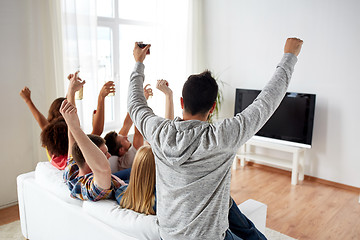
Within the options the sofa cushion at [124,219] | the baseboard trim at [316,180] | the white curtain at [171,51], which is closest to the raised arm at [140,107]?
the sofa cushion at [124,219]

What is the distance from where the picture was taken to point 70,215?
6.24 ft

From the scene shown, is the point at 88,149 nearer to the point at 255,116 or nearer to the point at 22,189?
the point at 255,116

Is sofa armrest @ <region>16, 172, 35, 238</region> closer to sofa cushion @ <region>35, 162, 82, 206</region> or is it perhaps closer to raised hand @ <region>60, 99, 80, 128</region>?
sofa cushion @ <region>35, 162, 82, 206</region>

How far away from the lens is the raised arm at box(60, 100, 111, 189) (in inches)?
54.1

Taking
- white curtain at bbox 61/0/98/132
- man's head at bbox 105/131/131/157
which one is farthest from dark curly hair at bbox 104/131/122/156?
white curtain at bbox 61/0/98/132

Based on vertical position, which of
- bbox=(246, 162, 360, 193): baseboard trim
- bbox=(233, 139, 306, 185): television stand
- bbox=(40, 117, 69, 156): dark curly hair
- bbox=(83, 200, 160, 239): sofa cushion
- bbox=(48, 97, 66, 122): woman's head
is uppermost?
bbox=(48, 97, 66, 122): woman's head

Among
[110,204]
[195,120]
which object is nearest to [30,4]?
[110,204]

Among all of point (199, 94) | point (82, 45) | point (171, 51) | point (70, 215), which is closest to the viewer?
point (199, 94)

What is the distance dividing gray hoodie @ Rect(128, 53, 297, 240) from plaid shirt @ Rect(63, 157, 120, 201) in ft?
1.85

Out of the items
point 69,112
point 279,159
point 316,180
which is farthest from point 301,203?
point 69,112

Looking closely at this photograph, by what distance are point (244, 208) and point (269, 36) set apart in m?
3.09

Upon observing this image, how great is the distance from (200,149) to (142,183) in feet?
1.80

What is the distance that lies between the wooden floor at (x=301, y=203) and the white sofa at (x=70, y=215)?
1.16 meters

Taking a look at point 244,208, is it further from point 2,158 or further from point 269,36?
point 269,36
